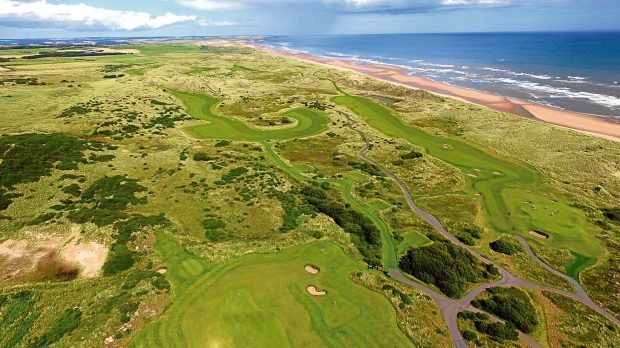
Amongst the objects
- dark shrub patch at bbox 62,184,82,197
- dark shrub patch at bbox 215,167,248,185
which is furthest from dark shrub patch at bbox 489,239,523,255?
dark shrub patch at bbox 62,184,82,197

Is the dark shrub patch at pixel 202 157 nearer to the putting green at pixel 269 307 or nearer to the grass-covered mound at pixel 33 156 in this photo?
the grass-covered mound at pixel 33 156

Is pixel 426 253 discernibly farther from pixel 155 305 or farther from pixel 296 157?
pixel 296 157

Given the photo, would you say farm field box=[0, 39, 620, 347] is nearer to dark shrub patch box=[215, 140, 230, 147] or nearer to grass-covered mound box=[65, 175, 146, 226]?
grass-covered mound box=[65, 175, 146, 226]

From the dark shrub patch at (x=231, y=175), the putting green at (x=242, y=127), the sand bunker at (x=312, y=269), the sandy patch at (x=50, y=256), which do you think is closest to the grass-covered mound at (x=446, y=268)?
the sand bunker at (x=312, y=269)

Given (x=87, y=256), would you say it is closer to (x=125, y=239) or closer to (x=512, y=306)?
(x=125, y=239)

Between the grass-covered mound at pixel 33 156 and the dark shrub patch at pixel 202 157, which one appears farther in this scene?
the dark shrub patch at pixel 202 157

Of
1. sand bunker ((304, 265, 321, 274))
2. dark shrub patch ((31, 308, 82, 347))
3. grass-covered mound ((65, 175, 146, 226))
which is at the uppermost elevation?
grass-covered mound ((65, 175, 146, 226))
